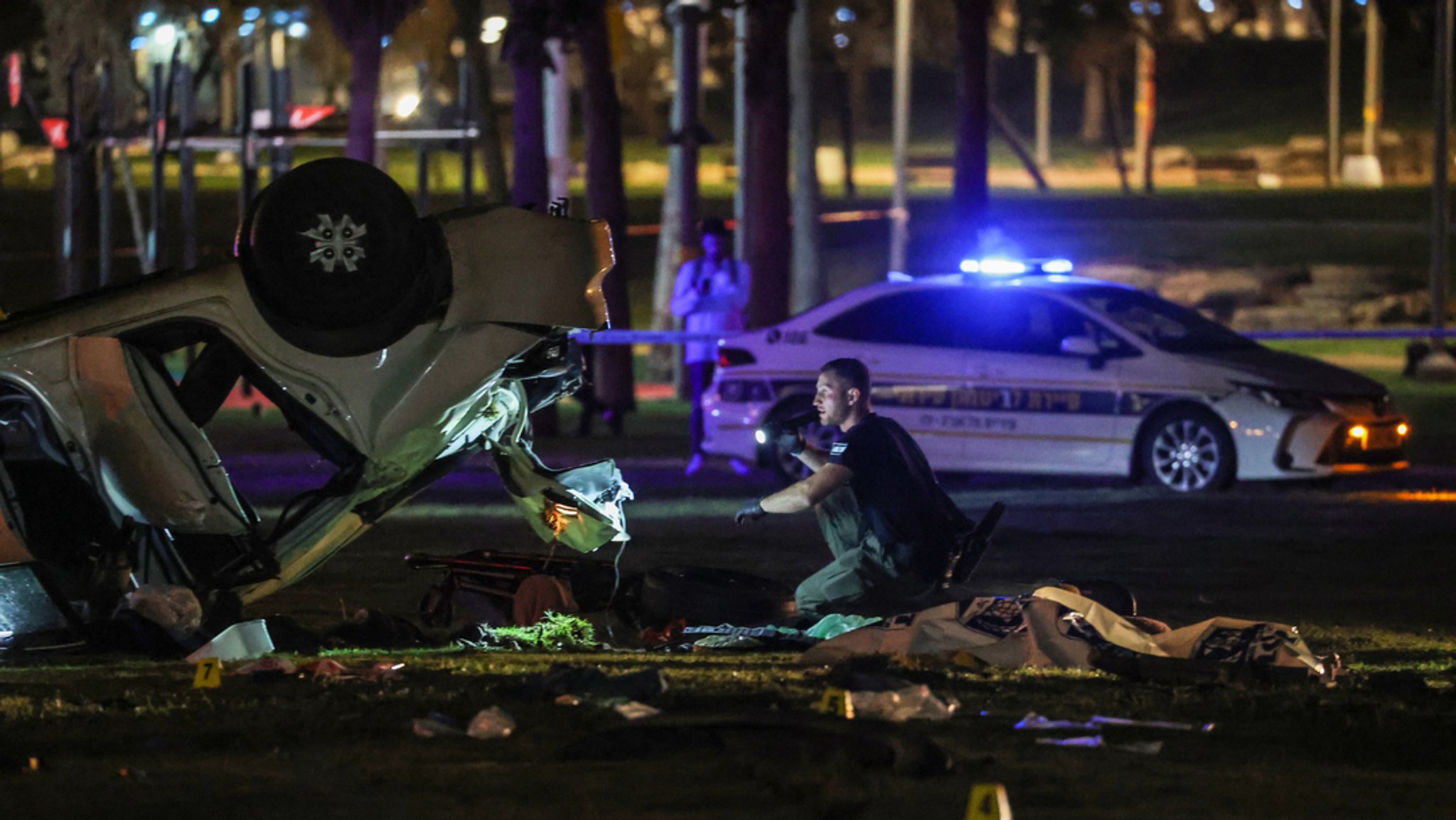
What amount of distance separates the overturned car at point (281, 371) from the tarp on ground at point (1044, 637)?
1.69 metres

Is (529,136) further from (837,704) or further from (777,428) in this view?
(837,704)

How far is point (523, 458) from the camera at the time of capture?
29.6 feet

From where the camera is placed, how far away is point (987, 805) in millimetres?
5133

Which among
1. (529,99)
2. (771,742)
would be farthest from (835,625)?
(529,99)

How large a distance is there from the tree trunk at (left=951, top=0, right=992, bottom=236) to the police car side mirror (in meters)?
12.2

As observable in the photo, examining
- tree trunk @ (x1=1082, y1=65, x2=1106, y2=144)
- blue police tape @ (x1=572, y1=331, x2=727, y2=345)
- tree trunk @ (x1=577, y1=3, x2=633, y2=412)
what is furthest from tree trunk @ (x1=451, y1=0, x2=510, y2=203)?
tree trunk @ (x1=1082, y1=65, x2=1106, y2=144)

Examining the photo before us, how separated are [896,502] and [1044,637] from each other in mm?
1209

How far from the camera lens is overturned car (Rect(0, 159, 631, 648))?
809 centimetres

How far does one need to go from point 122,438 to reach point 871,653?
9.28 ft

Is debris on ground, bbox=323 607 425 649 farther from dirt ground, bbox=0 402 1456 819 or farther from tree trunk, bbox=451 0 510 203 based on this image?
tree trunk, bbox=451 0 510 203

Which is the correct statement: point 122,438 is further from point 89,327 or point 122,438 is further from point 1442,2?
point 1442,2

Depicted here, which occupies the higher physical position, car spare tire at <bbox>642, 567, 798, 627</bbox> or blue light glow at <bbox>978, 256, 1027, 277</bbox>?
blue light glow at <bbox>978, 256, 1027, 277</bbox>

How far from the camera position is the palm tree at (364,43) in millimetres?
22484

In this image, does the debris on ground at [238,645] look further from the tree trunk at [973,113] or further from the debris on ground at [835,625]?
the tree trunk at [973,113]
